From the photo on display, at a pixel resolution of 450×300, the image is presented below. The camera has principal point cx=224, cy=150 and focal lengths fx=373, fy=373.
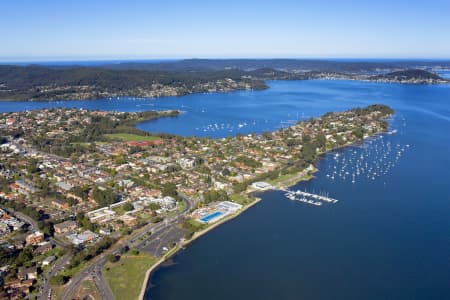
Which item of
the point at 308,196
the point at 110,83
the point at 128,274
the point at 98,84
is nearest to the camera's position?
the point at 128,274

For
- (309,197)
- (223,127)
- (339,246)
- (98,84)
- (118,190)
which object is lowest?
(339,246)

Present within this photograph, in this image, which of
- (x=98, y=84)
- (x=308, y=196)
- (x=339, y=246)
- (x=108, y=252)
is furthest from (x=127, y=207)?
(x=98, y=84)

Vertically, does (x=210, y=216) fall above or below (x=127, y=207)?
below

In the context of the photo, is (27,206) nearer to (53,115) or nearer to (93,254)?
(93,254)

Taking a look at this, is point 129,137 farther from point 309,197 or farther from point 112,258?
point 112,258

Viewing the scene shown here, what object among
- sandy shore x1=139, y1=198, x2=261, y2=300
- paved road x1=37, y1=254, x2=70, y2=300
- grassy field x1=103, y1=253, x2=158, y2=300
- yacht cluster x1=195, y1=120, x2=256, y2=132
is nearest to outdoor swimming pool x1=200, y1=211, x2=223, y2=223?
sandy shore x1=139, y1=198, x2=261, y2=300

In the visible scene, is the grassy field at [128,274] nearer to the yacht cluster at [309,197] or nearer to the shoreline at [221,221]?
the shoreline at [221,221]

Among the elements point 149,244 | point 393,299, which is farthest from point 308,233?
point 149,244

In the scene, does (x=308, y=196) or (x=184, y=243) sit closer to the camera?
(x=184, y=243)
